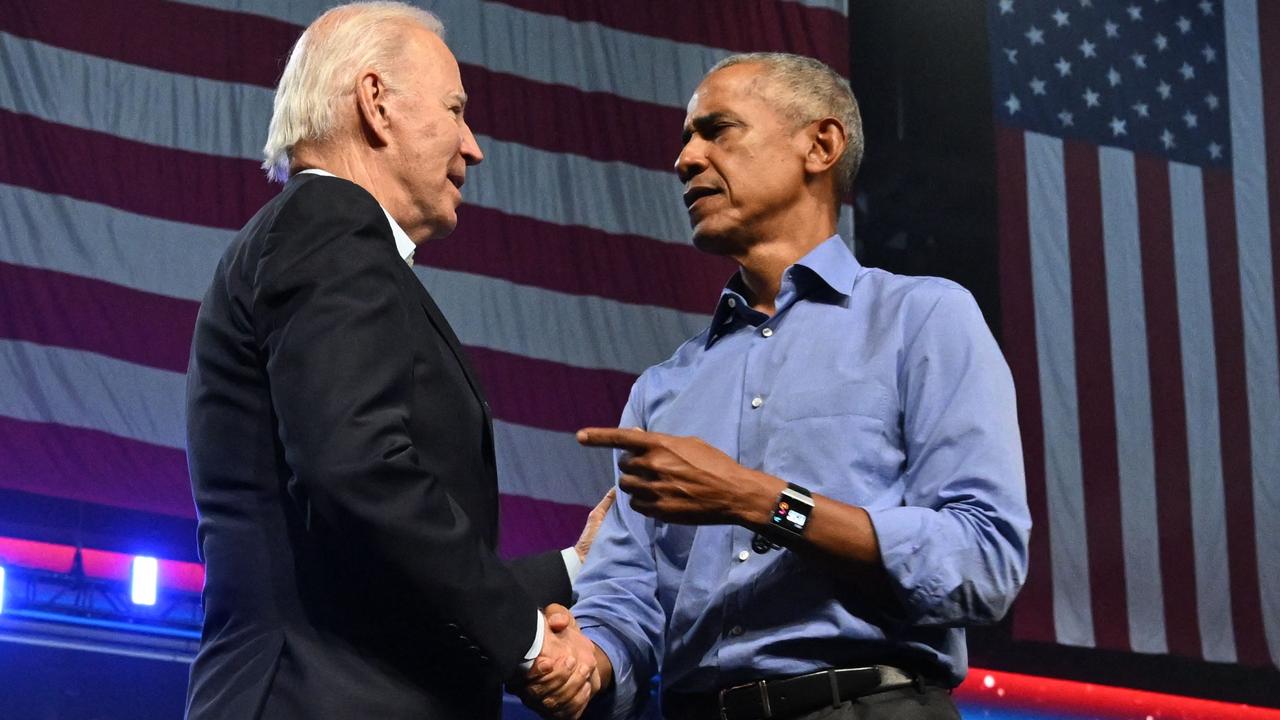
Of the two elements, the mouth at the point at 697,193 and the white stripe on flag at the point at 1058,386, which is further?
the white stripe on flag at the point at 1058,386

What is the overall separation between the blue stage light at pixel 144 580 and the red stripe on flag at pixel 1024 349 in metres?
3.53

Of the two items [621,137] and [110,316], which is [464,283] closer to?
[621,137]

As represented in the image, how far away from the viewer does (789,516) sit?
1618mm

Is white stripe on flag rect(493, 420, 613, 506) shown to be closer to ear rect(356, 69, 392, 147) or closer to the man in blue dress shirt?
the man in blue dress shirt

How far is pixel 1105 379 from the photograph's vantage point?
637cm

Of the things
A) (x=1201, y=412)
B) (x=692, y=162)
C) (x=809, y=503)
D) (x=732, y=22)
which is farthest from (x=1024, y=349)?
(x=809, y=503)

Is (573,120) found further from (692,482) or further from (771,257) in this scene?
(692,482)

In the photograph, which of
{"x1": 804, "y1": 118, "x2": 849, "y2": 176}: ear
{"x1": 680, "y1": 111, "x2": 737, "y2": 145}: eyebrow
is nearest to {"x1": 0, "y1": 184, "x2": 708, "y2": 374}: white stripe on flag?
{"x1": 680, "y1": 111, "x2": 737, "y2": 145}: eyebrow

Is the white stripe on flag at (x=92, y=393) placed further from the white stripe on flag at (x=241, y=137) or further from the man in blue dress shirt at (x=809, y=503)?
the man in blue dress shirt at (x=809, y=503)

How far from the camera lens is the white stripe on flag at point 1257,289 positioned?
20.9 ft

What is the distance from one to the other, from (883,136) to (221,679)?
582 centimetres

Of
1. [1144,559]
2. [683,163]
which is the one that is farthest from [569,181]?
[683,163]

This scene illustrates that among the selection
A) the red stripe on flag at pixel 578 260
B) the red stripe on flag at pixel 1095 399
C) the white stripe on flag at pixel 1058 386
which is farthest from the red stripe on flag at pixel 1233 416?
the red stripe on flag at pixel 578 260

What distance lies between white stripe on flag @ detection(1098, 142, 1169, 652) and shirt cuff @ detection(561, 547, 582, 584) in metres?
4.76
